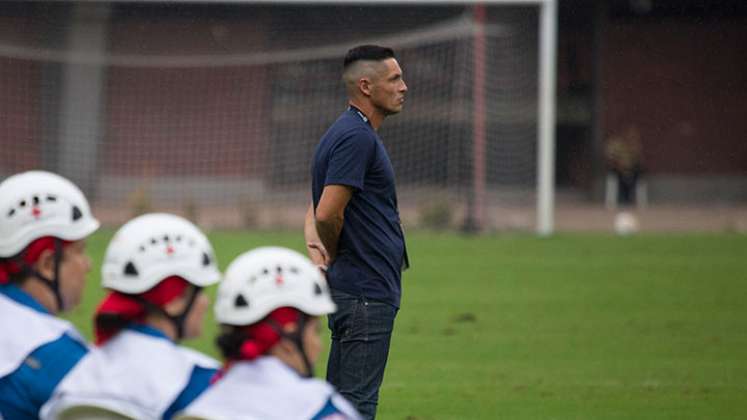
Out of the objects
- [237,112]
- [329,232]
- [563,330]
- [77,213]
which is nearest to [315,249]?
[329,232]

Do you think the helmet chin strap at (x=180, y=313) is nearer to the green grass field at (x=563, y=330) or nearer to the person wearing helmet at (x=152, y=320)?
the person wearing helmet at (x=152, y=320)

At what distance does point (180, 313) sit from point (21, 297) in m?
0.72

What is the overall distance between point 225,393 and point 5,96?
26540mm

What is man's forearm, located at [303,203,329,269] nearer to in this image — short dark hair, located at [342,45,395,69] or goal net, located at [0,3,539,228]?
short dark hair, located at [342,45,395,69]

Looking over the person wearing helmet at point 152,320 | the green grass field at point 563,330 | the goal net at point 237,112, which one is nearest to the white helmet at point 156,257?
the person wearing helmet at point 152,320

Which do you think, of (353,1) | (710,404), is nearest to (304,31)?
(353,1)

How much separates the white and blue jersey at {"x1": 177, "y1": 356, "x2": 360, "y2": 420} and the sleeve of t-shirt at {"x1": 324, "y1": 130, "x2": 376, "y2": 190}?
2.84m

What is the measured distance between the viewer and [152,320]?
189 inches

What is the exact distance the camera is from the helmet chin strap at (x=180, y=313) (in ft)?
15.6

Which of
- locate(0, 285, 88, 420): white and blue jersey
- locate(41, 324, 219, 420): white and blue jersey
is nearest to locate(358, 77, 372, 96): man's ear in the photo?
locate(0, 285, 88, 420): white and blue jersey

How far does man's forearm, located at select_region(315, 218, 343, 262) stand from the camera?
7312 mm

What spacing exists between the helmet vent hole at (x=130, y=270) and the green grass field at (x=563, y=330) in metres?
5.61

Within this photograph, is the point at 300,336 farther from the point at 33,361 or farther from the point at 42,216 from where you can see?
the point at 42,216

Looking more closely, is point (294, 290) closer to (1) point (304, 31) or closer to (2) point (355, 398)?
(2) point (355, 398)
